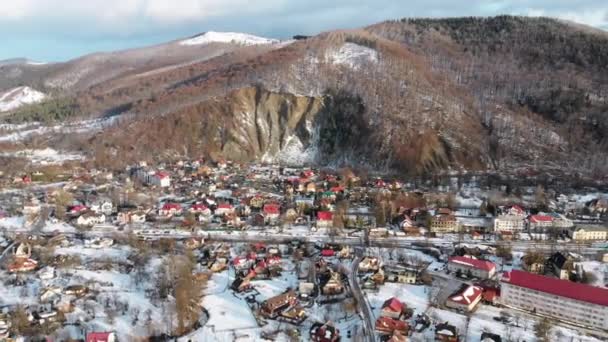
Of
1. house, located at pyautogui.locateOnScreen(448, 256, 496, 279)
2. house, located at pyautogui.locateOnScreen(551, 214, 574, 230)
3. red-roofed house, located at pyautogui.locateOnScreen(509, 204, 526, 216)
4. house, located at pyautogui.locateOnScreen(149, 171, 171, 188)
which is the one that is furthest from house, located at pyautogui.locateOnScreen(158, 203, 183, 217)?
house, located at pyautogui.locateOnScreen(551, 214, 574, 230)

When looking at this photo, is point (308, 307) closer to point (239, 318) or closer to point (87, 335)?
point (239, 318)

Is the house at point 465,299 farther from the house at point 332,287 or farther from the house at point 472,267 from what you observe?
the house at point 332,287

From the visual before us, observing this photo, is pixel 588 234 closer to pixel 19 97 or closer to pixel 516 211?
pixel 516 211

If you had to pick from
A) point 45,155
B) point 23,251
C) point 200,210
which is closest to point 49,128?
point 45,155

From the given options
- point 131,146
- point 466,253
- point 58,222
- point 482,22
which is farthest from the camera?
point 482,22

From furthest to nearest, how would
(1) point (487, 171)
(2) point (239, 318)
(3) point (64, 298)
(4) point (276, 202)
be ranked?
(1) point (487, 171) < (4) point (276, 202) < (3) point (64, 298) < (2) point (239, 318)

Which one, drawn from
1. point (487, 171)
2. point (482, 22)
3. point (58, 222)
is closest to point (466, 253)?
point (487, 171)

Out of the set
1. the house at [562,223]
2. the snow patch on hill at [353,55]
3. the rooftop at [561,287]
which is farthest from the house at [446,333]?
the snow patch on hill at [353,55]
